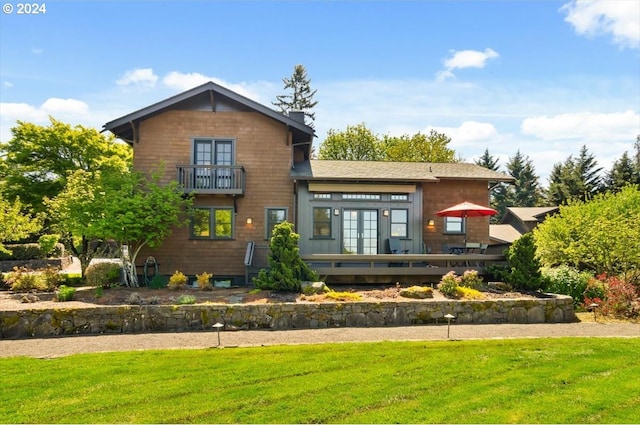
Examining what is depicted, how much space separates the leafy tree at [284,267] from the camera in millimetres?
11773

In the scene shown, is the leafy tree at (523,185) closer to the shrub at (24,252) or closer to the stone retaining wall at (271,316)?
the stone retaining wall at (271,316)

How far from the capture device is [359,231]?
1555cm

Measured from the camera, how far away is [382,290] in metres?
12.6

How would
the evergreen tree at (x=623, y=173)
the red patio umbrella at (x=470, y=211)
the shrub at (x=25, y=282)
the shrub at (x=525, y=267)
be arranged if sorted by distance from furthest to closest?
1. the evergreen tree at (x=623, y=173)
2. the red patio umbrella at (x=470, y=211)
3. the shrub at (x=25, y=282)
4. the shrub at (x=525, y=267)

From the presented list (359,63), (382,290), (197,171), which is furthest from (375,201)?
(197,171)

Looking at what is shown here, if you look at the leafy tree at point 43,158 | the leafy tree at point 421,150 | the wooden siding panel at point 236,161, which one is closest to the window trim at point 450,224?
the wooden siding panel at point 236,161

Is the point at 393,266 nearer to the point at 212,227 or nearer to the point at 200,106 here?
the point at 212,227

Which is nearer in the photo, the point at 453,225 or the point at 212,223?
the point at 212,223

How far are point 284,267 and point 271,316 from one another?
78.8 inches

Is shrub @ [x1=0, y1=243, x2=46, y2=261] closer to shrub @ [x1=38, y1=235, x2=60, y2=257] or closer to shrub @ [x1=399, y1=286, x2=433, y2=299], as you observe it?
shrub @ [x1=38, y1=235, x2=60, y2=257]

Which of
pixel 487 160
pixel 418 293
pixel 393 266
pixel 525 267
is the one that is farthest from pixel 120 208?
pixel 487 160

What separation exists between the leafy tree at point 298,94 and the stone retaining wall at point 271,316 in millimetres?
40449

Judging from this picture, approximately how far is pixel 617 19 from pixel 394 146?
2910 centimetres

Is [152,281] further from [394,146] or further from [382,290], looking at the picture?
[394,146]
